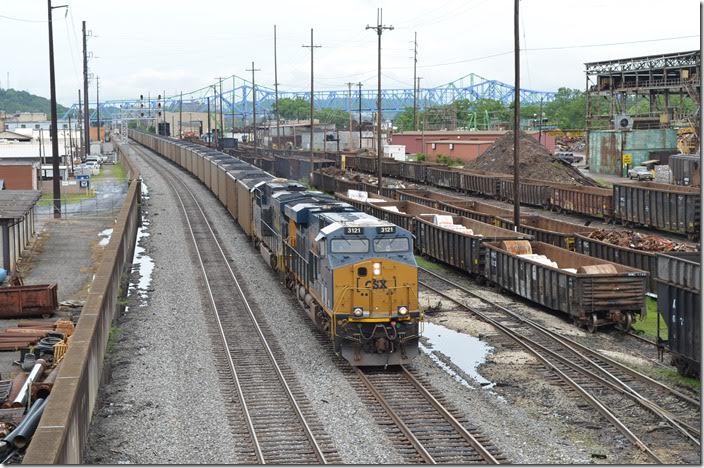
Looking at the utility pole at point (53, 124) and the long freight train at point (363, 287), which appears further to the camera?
the utility pole at point (53, 124)

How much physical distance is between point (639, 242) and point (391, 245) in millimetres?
14473

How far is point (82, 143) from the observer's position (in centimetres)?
12656

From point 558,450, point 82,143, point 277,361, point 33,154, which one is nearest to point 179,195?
point 33,154

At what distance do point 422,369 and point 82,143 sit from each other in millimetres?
112923

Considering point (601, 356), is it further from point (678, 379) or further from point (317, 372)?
point (317, 372)

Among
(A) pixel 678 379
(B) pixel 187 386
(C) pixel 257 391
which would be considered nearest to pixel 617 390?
(A) pixel 678 379

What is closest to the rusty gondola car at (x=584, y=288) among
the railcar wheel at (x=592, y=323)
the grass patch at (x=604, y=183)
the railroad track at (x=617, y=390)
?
the railcar wheel at (x=592, y=323)

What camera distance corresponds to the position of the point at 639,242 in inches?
1287

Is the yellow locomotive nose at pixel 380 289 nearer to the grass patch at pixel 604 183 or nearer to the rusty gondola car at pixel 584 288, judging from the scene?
the rusty gondola car at pixel 584 288

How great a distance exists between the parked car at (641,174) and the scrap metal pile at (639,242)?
1435 inches

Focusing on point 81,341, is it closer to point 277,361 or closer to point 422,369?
point 277,361

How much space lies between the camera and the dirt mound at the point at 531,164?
69.1 metres

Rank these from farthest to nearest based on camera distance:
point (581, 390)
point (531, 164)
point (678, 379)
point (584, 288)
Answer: point (531, 164) < point (584, 288) < point (678, 379) < point (581, 390)

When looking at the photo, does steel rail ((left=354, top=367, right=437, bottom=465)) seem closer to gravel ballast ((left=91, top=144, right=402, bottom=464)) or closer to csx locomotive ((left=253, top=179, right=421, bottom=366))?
gravel ballast ((left=91, top=144, right=402, bottom=464))
